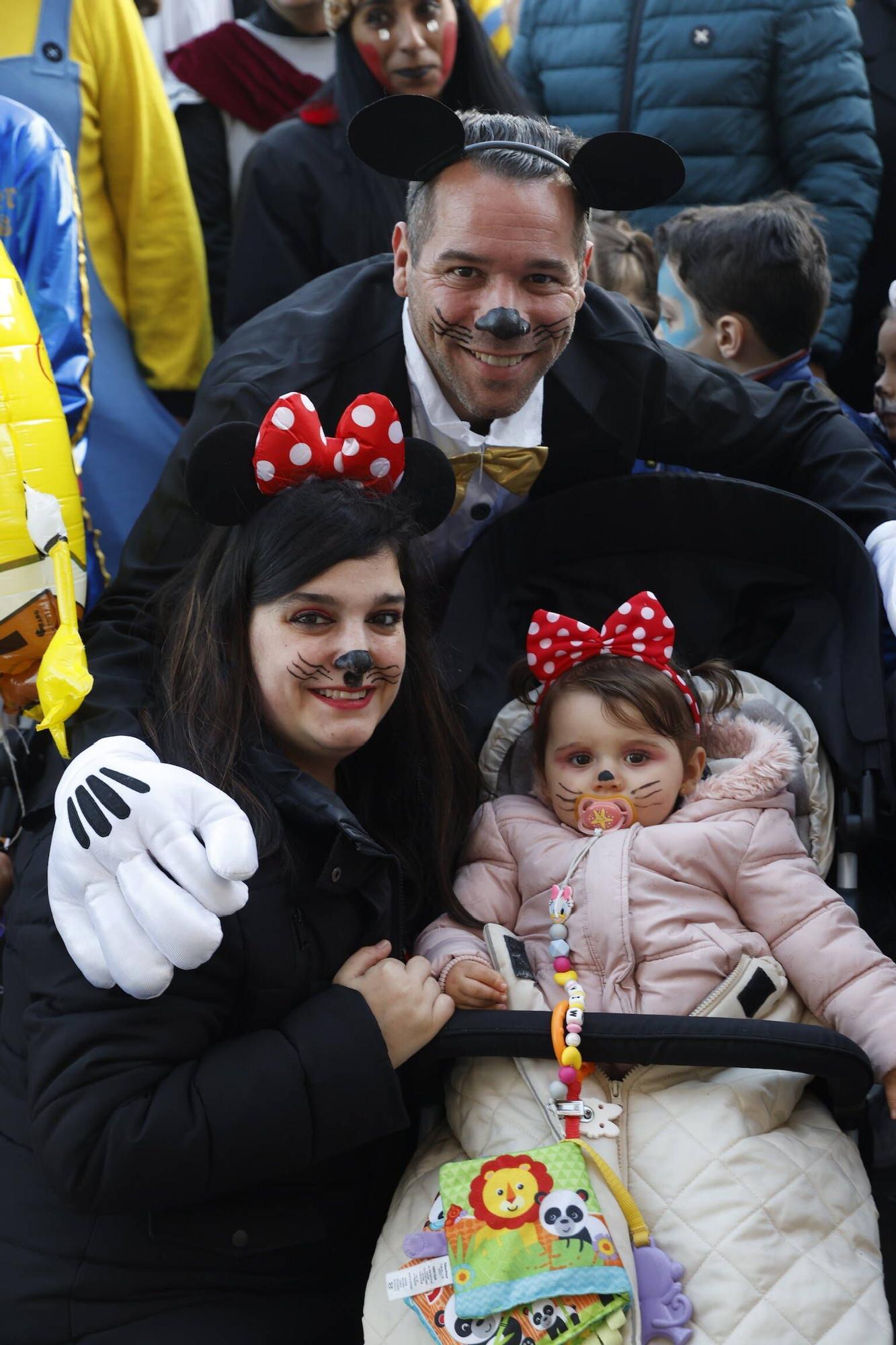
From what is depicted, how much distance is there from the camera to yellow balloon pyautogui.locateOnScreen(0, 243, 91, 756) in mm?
2293

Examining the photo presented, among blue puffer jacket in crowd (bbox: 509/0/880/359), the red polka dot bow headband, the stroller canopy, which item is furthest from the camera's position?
blue puffer jacket in crowd (bbox: 509/0/880/359)

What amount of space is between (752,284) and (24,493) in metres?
1.89

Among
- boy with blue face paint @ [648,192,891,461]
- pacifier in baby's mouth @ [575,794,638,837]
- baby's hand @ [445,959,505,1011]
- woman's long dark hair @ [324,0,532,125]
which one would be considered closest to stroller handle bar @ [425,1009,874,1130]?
baby's hand @ [445,959,505,1011]

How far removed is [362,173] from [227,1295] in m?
2.46

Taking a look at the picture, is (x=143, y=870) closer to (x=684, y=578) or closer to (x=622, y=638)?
(x=622, y=638)

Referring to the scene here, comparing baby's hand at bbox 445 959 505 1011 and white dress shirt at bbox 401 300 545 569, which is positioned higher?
white dress shirt at bbox 401 300 545 569

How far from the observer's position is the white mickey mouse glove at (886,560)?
2512 millimetres

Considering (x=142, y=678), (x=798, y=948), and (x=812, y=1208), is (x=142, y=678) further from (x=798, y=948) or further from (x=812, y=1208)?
(x=812, y=1208)

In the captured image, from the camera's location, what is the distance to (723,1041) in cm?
190

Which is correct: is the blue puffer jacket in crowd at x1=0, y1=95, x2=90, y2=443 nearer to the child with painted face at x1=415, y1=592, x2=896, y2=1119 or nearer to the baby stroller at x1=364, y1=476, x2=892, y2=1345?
the baby stroller at x1=364, y1=476, x2=892, y2=1345

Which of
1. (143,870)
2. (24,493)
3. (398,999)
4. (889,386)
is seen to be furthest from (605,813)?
(889,386)

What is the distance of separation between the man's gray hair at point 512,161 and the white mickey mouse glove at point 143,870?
1238mm

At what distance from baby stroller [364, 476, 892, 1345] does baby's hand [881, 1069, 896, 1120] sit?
0.19 feet

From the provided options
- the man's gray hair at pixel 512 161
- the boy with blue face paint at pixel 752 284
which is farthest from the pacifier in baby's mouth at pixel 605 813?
the boy with blue face paint at pixel 752 284
